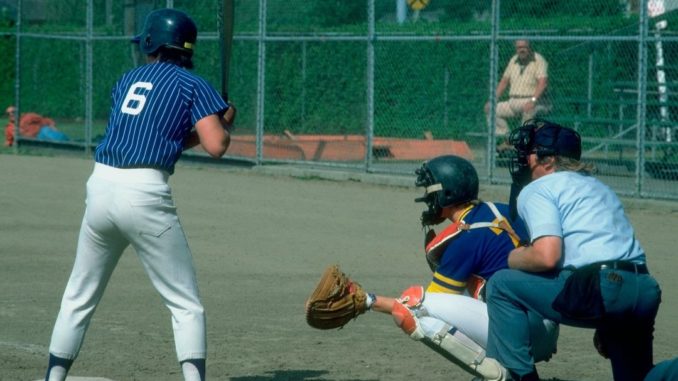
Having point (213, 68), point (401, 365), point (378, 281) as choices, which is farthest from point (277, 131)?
point (401, 365)

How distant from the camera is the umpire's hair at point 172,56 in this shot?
5883mm

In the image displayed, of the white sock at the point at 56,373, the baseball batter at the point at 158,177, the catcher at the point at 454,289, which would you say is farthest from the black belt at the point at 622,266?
Result: the white sock at the point at 56,373

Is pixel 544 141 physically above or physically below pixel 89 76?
below

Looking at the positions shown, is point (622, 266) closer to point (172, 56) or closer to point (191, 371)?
point (191, 371)

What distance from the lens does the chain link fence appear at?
17.4m

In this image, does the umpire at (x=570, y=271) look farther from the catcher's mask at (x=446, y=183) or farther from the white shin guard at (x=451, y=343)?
the catcher's mask at (x=446, y=183)

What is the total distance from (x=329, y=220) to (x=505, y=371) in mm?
7729

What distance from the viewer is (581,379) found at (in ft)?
22.2

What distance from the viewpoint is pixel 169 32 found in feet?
19.1

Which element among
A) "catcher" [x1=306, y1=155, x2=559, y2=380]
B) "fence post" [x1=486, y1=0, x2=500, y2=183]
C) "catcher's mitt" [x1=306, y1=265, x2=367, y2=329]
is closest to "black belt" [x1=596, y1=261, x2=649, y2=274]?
"catcher" [x1=306, y1=155, x2=559, y2=380]

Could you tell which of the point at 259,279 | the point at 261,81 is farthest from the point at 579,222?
the point at 261,81

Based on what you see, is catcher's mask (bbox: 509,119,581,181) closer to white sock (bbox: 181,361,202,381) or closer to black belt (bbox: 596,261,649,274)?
black belt (bbox: 596,261,649,274)

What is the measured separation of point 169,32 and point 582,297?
7.36 ft

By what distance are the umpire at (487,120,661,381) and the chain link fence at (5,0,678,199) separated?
10473 mm
